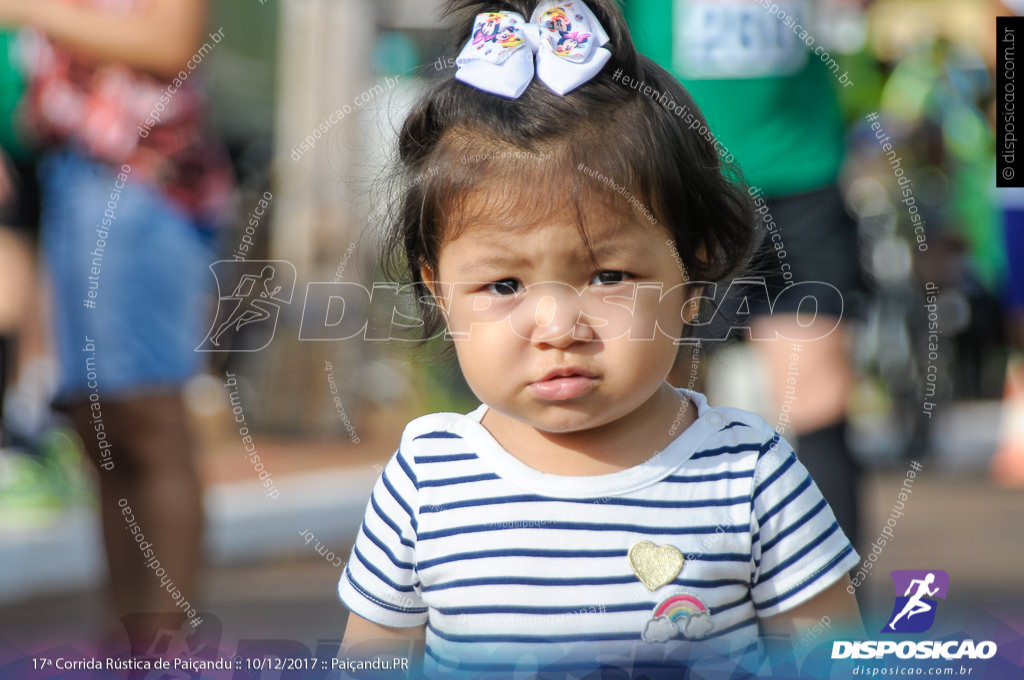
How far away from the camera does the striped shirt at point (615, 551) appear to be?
135cm

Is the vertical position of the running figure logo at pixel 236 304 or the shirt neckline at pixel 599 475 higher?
the running figure logo at pixel 236 304

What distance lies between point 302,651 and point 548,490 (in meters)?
0.36

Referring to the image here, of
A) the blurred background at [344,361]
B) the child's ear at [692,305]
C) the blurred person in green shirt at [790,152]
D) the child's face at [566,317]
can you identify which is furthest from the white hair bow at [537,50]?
the blurred person in green shirt at [790,152]

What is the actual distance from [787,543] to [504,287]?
15.7 inches

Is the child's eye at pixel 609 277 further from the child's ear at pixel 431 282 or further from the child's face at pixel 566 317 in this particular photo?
the child's ear at pixel 431 282

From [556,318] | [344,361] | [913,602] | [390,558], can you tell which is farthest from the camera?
[344,361]

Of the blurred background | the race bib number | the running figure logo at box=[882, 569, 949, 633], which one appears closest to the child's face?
the running figure logo at box=[882, 569, 949, 633]

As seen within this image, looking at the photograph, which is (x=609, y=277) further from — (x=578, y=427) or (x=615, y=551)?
(x=615, y=551)

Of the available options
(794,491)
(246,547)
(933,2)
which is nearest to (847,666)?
(794,491)

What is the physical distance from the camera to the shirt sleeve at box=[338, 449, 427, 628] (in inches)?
56.0

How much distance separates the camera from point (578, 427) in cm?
135

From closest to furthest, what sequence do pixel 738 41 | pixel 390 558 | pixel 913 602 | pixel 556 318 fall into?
pixel 556 318 → pixel 390 558 → pixel 913 602 → pixel 738 41

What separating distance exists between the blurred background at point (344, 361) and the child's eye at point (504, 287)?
0.77m

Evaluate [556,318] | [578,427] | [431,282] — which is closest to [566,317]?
[556,318]
